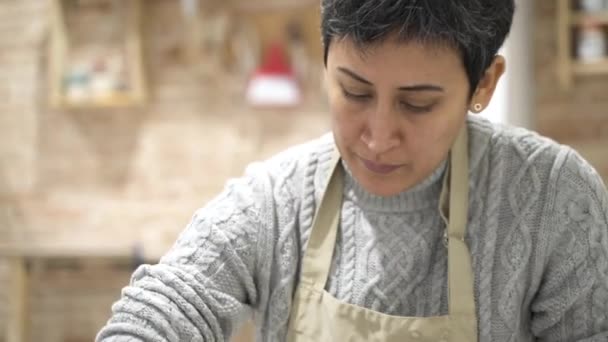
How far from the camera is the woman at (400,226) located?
94 centimetres

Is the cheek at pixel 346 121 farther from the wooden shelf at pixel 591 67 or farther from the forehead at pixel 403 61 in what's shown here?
the wooden shelf at pixel 591 67

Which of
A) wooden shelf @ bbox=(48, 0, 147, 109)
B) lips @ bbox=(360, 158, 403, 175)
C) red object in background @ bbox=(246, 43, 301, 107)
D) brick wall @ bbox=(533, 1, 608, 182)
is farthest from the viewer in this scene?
wooden shelf @ bbox=(48, 0, 147, 109)

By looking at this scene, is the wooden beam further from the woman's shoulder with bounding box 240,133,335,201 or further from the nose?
the nose

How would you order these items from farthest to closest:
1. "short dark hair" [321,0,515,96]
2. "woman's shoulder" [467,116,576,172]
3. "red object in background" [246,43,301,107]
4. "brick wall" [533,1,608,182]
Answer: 1. "red object in background" [246,43,301,107]
2. "brick wall" [533,1,608,182]
3. "woman's shoulder" [467,116,576,172]
4. "short dark hair" [321,0,515,96]

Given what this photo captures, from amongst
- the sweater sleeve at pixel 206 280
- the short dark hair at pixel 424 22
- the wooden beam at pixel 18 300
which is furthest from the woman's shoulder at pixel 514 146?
the wooden beam at pixel 18 300

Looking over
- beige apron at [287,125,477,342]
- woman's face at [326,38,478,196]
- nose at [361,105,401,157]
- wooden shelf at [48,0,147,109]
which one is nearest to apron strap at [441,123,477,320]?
beige apron at [287,125,477,342]

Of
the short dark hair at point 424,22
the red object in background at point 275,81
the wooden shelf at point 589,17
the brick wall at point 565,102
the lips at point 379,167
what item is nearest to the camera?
the short dark hair at point 424,22

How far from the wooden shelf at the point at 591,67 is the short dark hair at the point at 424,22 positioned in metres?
1.89

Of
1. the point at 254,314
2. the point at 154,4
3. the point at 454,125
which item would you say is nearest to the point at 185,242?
the point at 254,314

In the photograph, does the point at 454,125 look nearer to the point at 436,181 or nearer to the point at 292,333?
the point at 436,181

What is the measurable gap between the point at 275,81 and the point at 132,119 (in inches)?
30.4

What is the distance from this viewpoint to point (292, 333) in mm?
1132

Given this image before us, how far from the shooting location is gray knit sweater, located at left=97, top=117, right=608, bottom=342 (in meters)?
1.05

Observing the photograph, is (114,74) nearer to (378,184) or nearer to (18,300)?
(18,300)
